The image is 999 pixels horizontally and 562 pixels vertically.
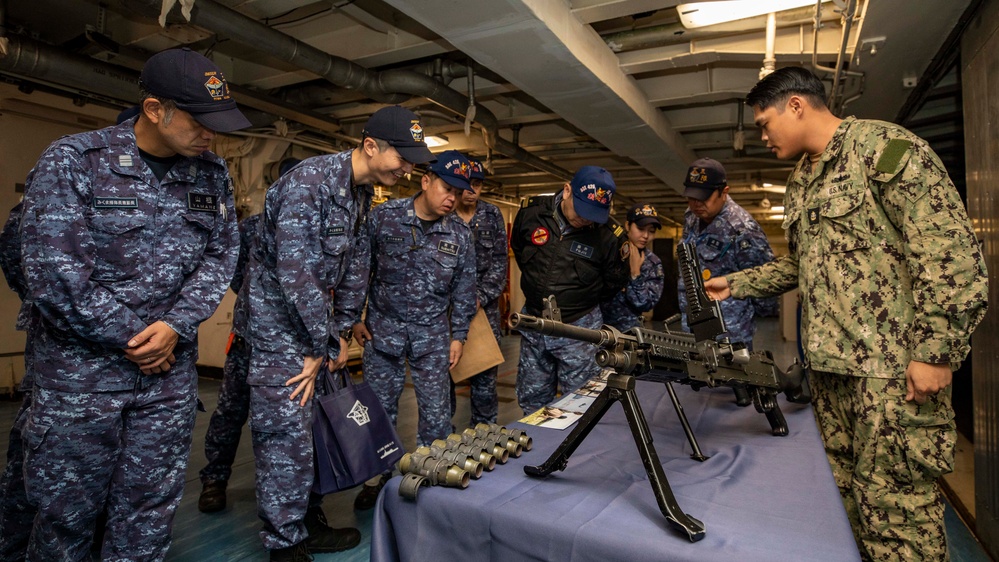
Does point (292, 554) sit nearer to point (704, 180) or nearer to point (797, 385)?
point (797, 385)

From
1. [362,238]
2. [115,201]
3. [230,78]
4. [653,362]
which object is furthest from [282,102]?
[653,362]

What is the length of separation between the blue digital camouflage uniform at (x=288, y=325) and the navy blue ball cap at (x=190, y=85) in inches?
14.2

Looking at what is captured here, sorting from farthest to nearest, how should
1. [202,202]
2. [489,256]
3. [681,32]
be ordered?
[489,256] → [681,32] → [202,202]

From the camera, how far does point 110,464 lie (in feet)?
5.06

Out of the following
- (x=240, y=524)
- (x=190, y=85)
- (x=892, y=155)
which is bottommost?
(x=240, y=524)

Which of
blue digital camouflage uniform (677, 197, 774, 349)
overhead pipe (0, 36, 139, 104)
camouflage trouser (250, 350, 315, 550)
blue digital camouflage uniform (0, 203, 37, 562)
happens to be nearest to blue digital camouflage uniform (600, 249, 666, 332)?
blue digital camouflage uniform (677, 197, 774, 349)

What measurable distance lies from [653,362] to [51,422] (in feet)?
5.14

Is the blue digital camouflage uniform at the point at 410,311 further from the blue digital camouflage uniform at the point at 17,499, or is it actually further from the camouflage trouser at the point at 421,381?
the blue digital camouflage uniform at the point at 17,499

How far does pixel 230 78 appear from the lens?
443cm

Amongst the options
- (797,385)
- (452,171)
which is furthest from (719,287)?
(452,171)

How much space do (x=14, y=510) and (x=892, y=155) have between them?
280cm

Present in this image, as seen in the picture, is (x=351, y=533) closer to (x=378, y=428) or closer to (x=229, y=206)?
(x=378, y=428)

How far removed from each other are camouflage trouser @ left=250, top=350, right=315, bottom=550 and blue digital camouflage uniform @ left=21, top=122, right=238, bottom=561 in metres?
0.21

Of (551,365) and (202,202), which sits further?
(551,365)
